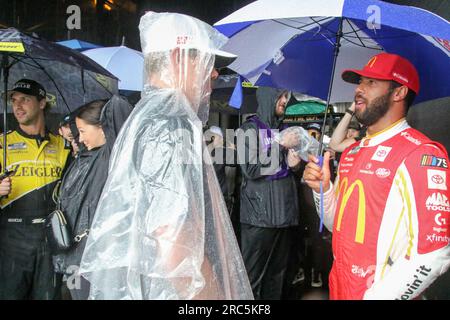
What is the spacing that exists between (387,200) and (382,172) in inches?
5.9

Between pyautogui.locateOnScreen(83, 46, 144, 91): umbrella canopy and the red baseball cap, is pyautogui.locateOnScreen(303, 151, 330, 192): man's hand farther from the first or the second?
pyautogui.locateOnScreen(83, 46, 144, 91): umbrella canopy

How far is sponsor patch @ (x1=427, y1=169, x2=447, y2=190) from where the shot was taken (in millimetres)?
1949

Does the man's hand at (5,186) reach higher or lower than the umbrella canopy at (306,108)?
lower

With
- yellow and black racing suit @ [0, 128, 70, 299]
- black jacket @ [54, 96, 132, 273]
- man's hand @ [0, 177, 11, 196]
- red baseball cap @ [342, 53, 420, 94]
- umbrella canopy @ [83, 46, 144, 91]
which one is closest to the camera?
red baseball cap @ [342, 53, 420, 94]

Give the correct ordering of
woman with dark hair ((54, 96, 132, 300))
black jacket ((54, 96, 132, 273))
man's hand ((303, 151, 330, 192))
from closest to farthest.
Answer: man's hand ((303, 151, 330, 192))
woman with dark hair ((54, 96, 132, 300))
black jacket ((54, 96, 132, 273))

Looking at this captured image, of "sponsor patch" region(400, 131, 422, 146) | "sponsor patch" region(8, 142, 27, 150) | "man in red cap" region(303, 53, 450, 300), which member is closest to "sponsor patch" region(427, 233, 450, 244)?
"man in red cap" region(303, 53, 450, 300)

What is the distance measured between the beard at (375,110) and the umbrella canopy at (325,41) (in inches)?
16.1

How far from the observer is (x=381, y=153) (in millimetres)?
2232

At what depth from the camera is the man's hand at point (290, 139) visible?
364cm

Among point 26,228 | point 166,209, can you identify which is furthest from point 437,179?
point 26,228

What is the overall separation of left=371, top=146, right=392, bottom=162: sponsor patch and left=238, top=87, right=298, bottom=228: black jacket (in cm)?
167

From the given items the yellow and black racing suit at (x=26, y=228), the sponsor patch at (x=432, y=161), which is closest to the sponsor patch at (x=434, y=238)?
the sponsor patch at (x=432, y=161)

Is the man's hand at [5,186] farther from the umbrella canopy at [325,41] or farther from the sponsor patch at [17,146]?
the umbrella canopy at [325,41]
